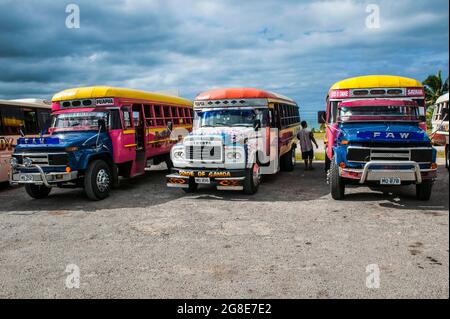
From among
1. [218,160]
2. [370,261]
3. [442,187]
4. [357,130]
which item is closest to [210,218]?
[218,160]

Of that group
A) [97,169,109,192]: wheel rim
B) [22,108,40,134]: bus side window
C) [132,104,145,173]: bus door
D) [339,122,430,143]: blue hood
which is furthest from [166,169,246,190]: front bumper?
[22,108,40,134]: bus side window

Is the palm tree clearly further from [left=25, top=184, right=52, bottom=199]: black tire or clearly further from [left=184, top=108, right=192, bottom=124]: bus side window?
[left=25, top=184, right=52, bottom=199]: black tire

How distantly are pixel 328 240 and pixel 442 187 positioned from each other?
561 cm

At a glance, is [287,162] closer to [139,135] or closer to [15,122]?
[139,135]

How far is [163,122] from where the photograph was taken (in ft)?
42.8

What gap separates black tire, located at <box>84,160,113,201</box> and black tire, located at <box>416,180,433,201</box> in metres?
7.30

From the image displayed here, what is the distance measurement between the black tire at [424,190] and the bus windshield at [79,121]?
7.77 meters

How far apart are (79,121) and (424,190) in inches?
335

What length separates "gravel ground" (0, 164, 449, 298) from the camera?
12.8ft

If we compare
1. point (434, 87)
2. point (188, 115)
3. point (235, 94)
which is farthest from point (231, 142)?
point (434, 87)

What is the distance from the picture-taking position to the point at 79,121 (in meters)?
9.74

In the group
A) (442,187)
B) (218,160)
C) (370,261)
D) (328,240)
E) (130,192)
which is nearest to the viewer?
(370,261)


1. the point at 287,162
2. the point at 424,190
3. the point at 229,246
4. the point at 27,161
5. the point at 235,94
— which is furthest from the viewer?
the point at 287,162
